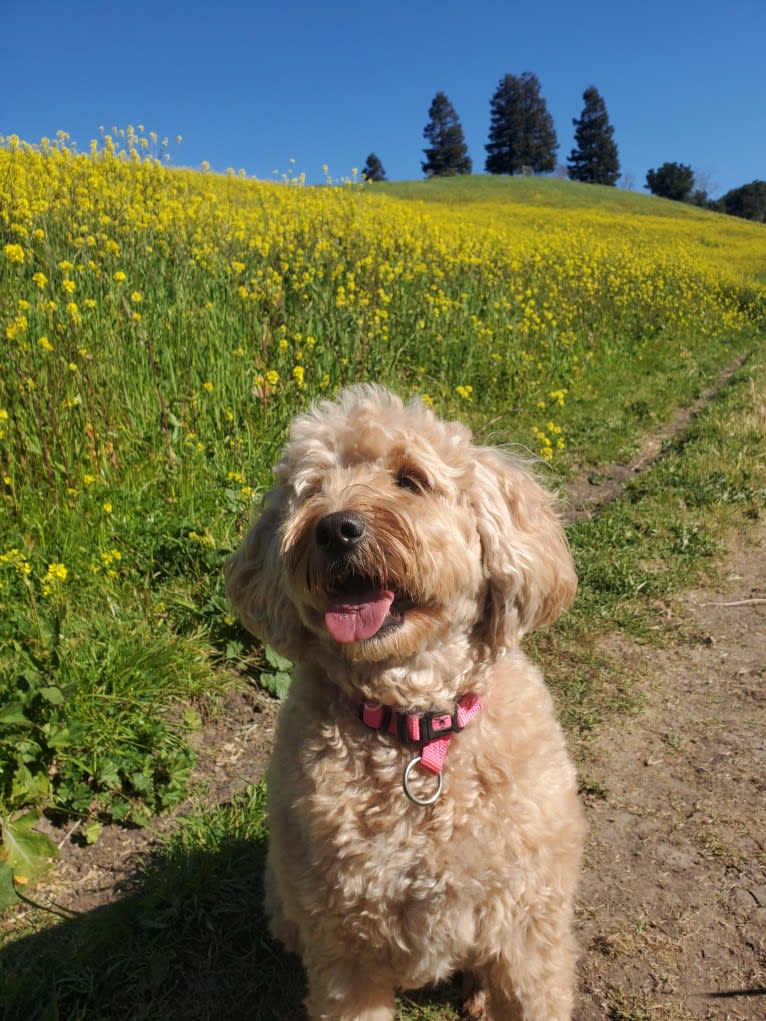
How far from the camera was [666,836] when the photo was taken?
2844 millimetres

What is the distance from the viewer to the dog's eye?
2.22 meters

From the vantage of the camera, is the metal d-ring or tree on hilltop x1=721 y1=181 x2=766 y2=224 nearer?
the metal d-ring

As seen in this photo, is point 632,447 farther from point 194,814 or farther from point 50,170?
point 50,170

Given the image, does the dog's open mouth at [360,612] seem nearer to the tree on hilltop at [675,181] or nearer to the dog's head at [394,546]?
the dog's head at [394,546]

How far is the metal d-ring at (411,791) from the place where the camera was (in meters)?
1.99

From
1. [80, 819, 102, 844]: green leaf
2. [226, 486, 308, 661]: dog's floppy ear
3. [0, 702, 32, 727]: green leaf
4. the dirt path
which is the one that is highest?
[226, 486, 308, 661]: dog's floppy ear

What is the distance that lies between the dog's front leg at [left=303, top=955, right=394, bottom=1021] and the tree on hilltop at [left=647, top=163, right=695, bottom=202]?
3018 inches

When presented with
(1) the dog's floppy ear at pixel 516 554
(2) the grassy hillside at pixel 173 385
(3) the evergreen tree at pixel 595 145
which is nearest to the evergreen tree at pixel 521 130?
(3) the evergreen tree at pixel 595 145

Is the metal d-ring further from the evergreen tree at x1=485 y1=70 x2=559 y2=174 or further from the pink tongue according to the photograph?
the evergreen tree at x1=485 y1=70 x2=559 y2=174

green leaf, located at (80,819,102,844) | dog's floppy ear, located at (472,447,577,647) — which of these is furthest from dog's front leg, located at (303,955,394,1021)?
green leaf, located at (80,819,102,844)

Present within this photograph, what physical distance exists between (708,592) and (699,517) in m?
0.90

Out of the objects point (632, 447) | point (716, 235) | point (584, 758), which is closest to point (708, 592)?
point (584, 758)

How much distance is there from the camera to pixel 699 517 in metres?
5.26

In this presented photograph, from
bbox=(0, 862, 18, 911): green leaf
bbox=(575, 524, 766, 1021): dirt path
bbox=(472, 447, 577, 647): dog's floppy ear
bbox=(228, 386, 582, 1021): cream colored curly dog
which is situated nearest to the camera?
bbox=(228, 386, 582, 1021): cream colored curly dog
